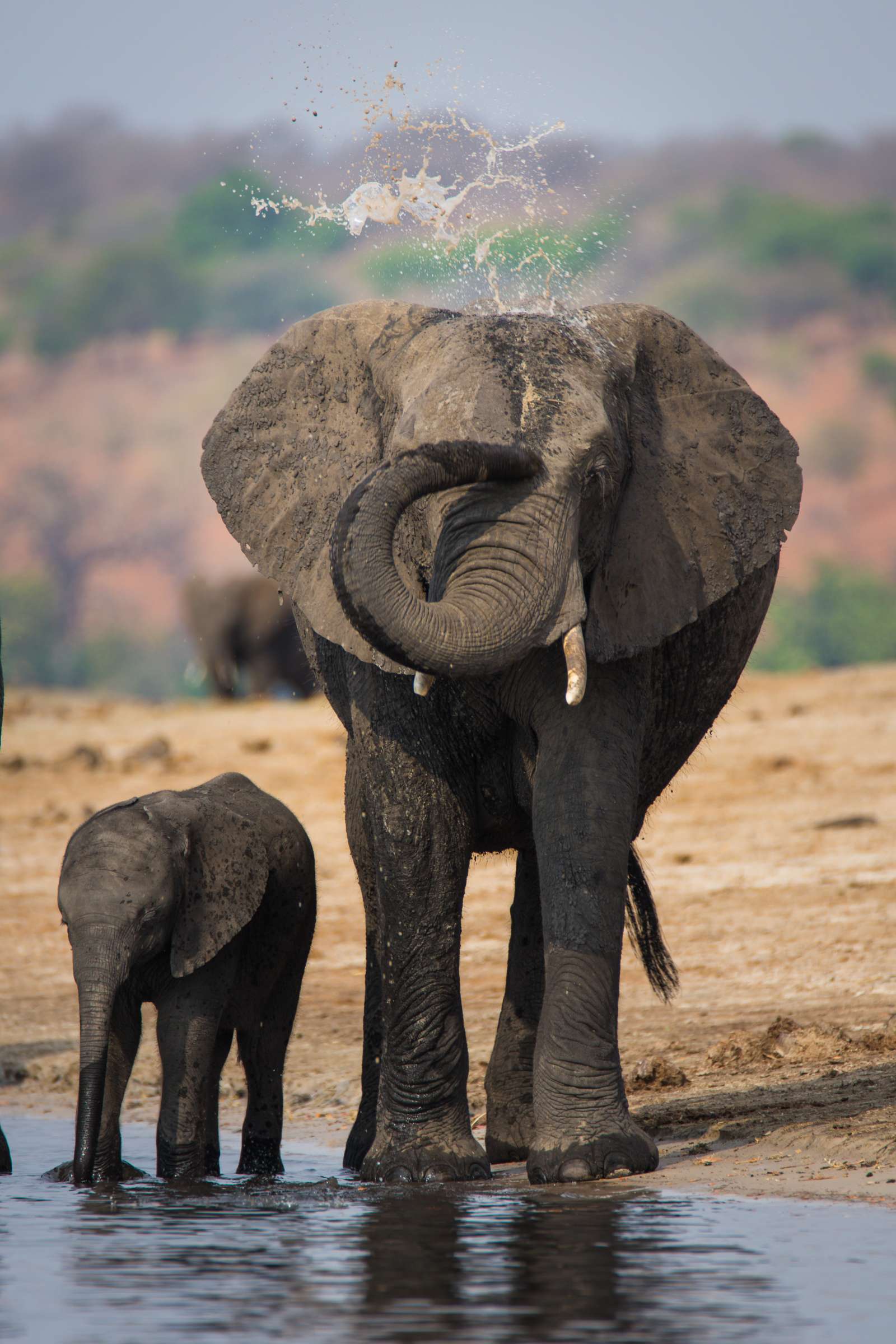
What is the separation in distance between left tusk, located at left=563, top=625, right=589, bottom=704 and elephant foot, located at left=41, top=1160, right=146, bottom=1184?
2.14m

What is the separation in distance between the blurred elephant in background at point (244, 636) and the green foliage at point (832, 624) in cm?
2029

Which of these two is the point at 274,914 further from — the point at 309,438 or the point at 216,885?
the point at 309,438

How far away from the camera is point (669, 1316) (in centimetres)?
459

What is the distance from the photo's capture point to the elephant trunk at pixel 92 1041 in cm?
647

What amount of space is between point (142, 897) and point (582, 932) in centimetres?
146

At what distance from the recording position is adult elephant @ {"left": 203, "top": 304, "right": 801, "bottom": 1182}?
5652 mm

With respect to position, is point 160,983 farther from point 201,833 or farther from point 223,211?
point 223,211

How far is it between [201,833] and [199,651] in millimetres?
28780

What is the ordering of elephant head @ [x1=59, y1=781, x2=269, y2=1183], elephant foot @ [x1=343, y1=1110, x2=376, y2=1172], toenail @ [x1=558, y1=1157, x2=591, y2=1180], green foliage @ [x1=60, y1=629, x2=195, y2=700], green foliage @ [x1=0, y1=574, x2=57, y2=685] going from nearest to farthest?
toenail @ [x1=558, y1=1157, x2=591, y2=1180]
elephant head @ [x1=59, y1=781, x2=269, y2=1183]
elephant foot @ [x1=343, y1=1110, x2=376, y2=1172]
green foliage @ [x1=0, y1=574, x2=57, y2=685]
green foliage @ [x1=60, y1=629, x2=195, y2=700]

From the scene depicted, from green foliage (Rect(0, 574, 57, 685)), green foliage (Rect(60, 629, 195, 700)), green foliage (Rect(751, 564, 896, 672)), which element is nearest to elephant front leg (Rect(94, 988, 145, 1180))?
green foliage (Rect(751, 564, 896, 672))

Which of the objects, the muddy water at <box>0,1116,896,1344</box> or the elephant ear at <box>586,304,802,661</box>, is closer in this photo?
the muddy water at <box>0,1116,896,1344</box>

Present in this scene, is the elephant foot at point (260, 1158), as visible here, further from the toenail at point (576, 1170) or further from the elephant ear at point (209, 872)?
the toenail at point (576, 1170)

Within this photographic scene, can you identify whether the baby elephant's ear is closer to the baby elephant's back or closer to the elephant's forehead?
the baby elephant's back

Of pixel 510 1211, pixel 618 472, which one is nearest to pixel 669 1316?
pixel 510 1211
